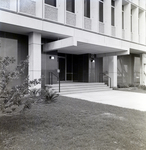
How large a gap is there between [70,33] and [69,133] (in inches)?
339

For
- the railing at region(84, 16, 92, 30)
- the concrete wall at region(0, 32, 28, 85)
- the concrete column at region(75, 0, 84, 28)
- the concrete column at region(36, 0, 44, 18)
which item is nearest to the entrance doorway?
the railing at region(84, 16, 92, 30)

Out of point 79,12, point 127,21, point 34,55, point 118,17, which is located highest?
point 118,17

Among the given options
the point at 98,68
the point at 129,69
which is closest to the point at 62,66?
the point at 98,68

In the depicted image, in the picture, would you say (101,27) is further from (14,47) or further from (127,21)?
(14,47)

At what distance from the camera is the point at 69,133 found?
11.8 ft

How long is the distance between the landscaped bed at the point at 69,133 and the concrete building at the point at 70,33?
11.8 feet

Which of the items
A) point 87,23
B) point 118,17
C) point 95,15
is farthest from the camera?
point 118,17

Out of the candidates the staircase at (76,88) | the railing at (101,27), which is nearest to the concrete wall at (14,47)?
the staircase at (76,88)

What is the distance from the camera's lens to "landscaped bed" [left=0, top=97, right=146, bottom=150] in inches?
117

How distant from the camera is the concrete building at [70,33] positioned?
920cm

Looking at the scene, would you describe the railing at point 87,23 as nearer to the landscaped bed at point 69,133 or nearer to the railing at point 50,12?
the railing at point 50,12

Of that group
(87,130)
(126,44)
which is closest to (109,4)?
(126,44)

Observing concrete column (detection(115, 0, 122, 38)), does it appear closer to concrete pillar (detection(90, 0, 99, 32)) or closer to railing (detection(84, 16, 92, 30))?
concrete pillar (detection(90, 0, 99, 32))

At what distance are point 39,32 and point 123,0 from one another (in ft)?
32.1
